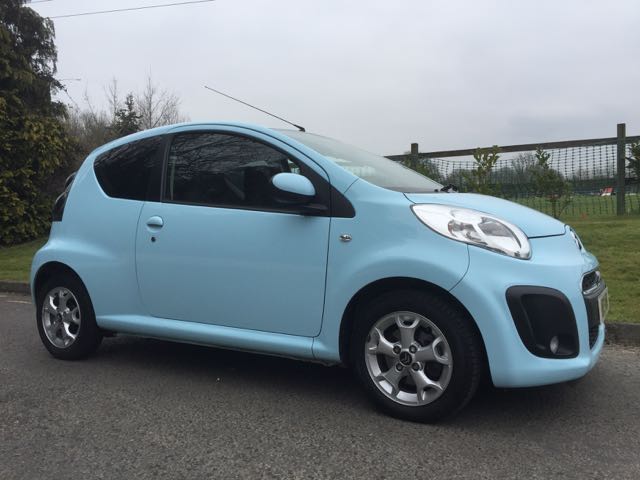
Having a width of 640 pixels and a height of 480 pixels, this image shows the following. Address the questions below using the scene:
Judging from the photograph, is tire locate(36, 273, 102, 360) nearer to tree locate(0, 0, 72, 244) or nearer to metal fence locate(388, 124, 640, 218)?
metal fence locate(388, 124, 640, 218)

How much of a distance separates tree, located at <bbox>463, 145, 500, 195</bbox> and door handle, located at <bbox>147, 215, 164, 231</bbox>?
618 cm

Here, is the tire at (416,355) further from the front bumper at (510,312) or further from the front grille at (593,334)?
the front grille at (593,334)

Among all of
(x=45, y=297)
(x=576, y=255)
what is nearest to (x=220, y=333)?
(x=45, y=297)

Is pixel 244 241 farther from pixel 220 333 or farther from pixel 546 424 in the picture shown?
pixel 546 424

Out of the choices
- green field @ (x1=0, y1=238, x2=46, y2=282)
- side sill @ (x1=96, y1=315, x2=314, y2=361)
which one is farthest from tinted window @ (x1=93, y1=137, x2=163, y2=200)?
green field @ (x1=0, y1=238, x2=46, y2=282)

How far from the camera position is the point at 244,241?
354 centimetres

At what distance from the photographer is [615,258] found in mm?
6848

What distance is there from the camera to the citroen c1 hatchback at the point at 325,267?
9.59 feet

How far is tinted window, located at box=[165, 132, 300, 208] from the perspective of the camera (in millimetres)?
3629

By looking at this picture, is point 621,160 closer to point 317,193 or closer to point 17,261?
point 317,193

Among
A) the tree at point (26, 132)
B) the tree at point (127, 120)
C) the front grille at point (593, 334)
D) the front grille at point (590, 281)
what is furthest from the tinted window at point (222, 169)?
the tree at point (127, 120)

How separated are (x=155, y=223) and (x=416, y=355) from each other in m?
1.97

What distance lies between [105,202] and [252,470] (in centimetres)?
243

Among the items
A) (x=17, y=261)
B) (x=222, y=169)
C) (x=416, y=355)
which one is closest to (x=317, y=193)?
(x=222, y=169)
